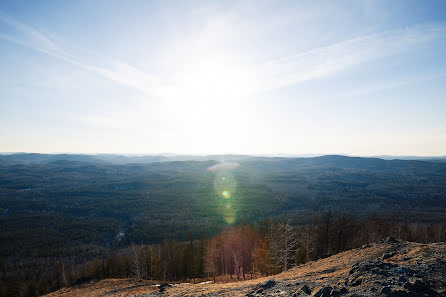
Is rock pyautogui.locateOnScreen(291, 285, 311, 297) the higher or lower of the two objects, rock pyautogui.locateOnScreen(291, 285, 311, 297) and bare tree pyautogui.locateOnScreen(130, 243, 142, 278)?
the higher

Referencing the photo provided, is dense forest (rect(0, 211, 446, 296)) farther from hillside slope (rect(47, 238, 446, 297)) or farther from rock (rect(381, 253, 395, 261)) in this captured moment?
rock (rect(381, 253, 395, 261))

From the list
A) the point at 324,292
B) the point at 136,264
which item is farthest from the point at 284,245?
the point at 136,264

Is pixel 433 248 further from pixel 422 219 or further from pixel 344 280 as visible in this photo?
pixel 422 219

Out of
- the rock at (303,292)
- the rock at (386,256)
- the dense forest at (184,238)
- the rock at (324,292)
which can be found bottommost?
the dense forest at (184,238)

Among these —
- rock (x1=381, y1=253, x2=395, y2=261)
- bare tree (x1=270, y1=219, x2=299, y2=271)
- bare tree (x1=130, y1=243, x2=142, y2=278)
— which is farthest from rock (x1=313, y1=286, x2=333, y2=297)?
bare tree (x1=130, y1=243, x2=142, y2=278)

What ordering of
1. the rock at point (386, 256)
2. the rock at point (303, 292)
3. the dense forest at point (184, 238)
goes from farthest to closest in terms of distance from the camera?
1. the dense forest at point (184, 238)
2. the rock at point (386, 256)
3. the rock at point (303, 292)

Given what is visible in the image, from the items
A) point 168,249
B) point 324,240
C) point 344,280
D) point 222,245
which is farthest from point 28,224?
point 344,280

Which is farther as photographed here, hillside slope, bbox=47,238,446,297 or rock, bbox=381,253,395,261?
rock, bbox=381,253,395,261

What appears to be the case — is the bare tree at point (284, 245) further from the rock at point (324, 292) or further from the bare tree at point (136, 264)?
the bare tree at point (136, 264)

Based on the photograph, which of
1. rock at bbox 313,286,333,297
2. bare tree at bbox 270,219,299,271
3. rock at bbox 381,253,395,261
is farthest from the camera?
bare tree at bbox 270,219,299,271

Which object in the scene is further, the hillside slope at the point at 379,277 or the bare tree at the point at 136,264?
the bare tree at the point at 136,264

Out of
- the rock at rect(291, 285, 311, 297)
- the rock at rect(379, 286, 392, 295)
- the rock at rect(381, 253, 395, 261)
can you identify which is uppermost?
the rock at rect(379, 286, 392, 295)

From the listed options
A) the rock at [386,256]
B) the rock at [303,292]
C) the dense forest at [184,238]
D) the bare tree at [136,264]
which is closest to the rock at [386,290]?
the rock at [303,292]

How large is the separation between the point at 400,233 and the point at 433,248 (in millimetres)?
45029
